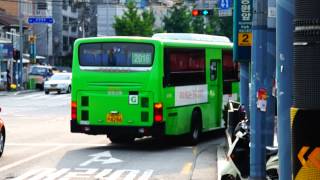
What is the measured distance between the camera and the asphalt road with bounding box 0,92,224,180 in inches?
522

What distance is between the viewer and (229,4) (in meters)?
29.5

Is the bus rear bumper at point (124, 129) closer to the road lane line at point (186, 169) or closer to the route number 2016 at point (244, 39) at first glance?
the road lane line at point (186, 169)

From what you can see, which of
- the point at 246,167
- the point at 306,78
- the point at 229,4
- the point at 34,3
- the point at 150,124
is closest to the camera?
the point at 306,78

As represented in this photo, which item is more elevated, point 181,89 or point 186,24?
point 186,24

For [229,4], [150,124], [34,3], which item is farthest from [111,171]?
[34,3]

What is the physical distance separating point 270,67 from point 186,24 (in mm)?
65786

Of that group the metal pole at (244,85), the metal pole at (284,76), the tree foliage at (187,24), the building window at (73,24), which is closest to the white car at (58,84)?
the tree foliage at (187,24)

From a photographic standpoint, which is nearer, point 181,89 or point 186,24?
point 181,89

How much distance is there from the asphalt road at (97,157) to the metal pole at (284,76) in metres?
7.15

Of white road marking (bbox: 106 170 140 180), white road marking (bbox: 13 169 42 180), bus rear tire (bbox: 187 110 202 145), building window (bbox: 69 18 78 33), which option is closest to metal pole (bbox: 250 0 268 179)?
white road marking (bbox: 106 170 140 180)

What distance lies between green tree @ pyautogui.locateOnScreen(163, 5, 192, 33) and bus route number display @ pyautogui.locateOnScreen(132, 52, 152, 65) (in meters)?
57.9

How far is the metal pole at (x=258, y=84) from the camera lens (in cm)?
981

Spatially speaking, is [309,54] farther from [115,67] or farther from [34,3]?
[34,3]

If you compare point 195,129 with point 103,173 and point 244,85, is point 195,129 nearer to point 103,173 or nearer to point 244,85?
point 244,85
